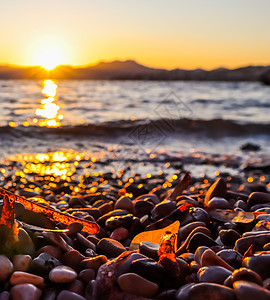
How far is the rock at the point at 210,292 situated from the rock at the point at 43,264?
1.94 ft

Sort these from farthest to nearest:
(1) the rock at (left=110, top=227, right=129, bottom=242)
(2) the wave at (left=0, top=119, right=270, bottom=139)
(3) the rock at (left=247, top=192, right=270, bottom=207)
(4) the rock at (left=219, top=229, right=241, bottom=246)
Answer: (2) the wave at (left=0, top=119, right=270, bottom=139) < (3) the rock at (left=247, top=192, right=270, bottom=207) < (1) the rock at (left=110, top=227, right=129, bottom=242) < (4) the rock at (left=219, top=229, right=241, bottom=246)

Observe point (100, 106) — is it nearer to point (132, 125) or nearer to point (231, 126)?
point (132, 125)

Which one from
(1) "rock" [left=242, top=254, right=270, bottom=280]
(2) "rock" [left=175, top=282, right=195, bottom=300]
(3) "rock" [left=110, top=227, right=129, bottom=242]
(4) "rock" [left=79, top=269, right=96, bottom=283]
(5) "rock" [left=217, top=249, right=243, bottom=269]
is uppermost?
(1) "rock" [left=242, top=254, right=270, bottom=280]

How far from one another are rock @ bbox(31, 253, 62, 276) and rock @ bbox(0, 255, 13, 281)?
96 mm

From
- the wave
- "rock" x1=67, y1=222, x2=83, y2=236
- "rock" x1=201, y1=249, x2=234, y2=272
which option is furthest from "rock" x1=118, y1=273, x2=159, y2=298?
the wave

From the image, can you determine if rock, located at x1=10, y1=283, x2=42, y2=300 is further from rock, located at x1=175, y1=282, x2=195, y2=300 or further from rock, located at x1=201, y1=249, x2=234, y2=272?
rock, located at x1=201, y1=249, x2=234, y2=272

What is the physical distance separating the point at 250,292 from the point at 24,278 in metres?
0.85

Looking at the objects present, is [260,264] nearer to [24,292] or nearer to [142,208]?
[24,292]

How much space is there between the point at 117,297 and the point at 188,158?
464 cm

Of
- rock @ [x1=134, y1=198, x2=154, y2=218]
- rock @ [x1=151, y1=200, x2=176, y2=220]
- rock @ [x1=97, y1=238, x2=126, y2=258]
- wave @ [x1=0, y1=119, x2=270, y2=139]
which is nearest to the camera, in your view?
rock @ [x1=97, y1=238, x2=126, y2=258]

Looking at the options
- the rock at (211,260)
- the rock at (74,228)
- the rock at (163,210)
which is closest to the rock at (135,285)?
the rock at (211,260)

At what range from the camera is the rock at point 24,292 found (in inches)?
52.6

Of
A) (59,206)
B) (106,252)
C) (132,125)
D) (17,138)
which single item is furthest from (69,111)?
(106,252)

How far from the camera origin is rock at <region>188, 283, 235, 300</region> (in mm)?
1242
